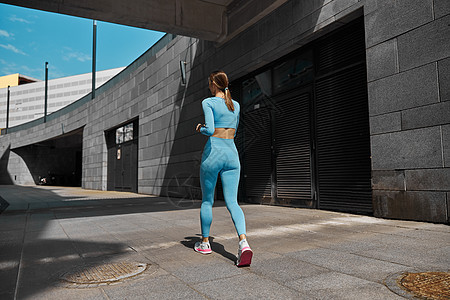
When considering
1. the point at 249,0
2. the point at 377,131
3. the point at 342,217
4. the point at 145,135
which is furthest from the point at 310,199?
the point at 145,135

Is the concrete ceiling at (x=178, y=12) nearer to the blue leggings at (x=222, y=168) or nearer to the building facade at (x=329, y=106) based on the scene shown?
the building facade at (x=329, y=106)

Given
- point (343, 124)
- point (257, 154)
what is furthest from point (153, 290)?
point (257, 154)

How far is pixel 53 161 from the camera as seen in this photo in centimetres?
3897

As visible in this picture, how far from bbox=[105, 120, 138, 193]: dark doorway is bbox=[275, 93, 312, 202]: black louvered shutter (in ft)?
37.5

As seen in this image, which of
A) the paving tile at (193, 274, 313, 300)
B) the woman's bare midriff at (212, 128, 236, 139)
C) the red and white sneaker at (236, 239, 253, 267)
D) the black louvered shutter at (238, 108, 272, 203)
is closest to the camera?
the paving tile at (193, 274, 313, 300)

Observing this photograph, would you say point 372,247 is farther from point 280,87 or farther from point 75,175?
point 75,175

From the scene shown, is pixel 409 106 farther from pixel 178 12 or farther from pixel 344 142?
pixel 178 12

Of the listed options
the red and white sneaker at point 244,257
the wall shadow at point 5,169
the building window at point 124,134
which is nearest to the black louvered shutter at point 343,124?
the red and white sneaker at point 244,257

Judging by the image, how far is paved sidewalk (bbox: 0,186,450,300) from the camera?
2.53 m

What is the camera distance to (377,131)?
6066 millimetres

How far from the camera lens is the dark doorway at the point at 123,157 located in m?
18.9

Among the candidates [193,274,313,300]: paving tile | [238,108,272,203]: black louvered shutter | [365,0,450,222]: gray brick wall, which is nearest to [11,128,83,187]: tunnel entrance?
[238,108,272,203]: black louvered shutter

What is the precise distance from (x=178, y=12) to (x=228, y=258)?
838 cm

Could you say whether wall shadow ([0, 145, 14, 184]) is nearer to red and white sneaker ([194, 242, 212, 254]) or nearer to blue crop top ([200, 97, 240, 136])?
red and white sneaker ([194, 242, 212, 254])
